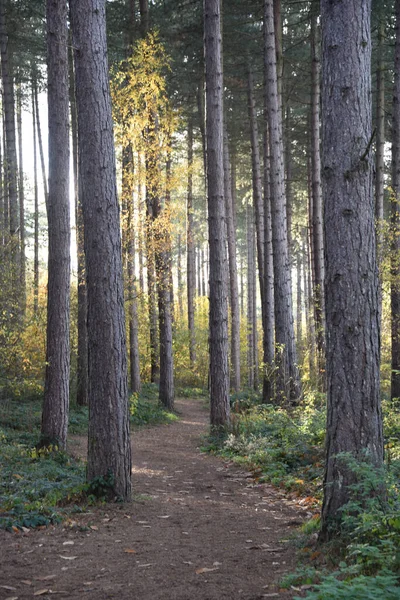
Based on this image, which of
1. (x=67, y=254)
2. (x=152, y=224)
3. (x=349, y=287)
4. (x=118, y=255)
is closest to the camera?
(x=349, y=287)

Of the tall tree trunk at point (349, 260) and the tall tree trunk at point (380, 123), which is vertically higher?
the tall tree trunk at point (380, 123)

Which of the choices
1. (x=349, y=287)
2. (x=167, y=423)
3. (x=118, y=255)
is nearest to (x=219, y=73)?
(x=118, y=255)

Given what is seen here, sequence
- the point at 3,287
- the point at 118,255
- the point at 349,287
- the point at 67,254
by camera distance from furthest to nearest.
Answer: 1. the point at 3,287
2. the point at 67,254
3. the point at 118,255
4. the point at 349,287

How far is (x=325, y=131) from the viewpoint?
498cm

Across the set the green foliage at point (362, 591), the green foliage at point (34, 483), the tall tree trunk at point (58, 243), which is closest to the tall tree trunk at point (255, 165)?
the tall tree trunk at point (58, 243)

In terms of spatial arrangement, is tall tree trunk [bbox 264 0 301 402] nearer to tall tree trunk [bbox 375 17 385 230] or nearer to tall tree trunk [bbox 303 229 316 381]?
tall tree trunk [bbox 303 229 316 381]

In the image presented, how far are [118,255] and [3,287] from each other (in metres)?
6.84

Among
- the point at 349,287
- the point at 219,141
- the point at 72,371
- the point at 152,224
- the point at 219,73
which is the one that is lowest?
the point at 72,371

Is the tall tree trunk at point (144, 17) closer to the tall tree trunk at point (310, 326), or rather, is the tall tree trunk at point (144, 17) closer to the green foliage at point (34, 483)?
the tall tree trunk at point (310, 326)

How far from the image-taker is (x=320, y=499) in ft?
22.6

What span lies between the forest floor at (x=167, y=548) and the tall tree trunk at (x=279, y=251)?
5763 millimetres

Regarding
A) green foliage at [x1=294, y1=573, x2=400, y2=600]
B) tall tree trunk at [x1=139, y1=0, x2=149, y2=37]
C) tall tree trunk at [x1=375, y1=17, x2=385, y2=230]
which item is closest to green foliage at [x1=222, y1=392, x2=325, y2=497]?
green foliage at [x1=294, y1=573, x2=400, y2=600]

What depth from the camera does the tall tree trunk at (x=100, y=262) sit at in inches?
273

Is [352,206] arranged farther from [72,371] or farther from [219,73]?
[72,371]
